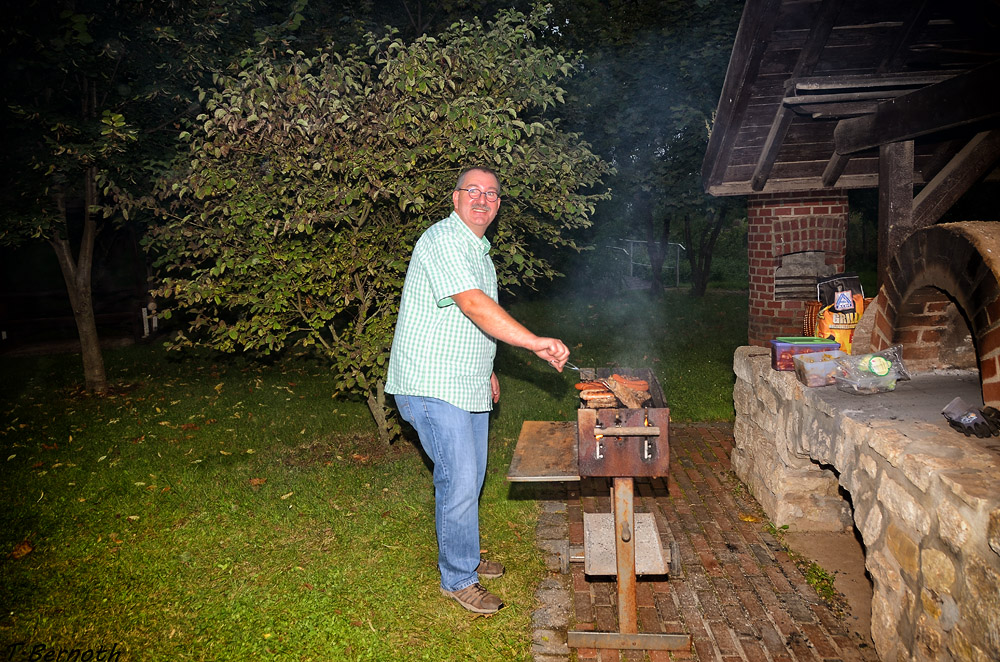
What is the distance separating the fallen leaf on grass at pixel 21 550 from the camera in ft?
16.5

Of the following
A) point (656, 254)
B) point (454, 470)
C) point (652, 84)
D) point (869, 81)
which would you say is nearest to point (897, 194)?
point (869, 81)

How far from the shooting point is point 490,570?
4.55m

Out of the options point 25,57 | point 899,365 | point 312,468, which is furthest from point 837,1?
point 25,57

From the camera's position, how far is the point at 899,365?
4.43 meters

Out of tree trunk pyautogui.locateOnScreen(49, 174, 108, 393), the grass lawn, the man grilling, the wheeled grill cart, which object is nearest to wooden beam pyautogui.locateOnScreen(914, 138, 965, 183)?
the grass lawn

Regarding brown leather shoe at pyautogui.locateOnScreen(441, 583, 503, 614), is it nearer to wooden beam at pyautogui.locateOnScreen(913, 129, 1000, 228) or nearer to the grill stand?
the grill stand

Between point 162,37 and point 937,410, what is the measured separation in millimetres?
8490

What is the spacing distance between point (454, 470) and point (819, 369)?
2.59 meters

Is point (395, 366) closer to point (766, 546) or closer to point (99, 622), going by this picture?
point (99, 622)

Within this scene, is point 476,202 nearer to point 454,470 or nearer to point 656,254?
point 454,470

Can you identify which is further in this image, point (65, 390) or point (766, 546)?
point (65, 390)

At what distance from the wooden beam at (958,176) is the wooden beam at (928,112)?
0.51 m

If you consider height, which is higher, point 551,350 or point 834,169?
point 834,169

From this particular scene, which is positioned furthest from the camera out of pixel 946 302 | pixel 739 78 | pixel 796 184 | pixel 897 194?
pixel 796 184
